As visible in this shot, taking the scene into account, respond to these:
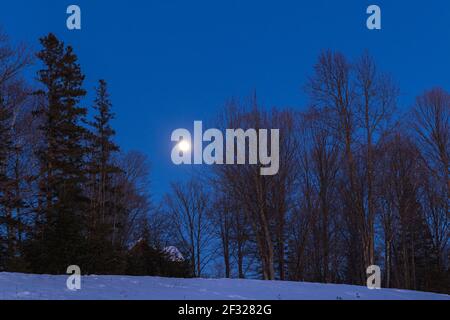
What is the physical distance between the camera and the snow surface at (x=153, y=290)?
10.1 meters

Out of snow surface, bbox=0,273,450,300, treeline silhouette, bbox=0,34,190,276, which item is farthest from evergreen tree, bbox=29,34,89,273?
snow surface, bbox=0,273,450,300

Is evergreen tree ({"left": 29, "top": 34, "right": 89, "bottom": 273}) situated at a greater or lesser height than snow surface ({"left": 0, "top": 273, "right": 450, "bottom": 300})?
greater

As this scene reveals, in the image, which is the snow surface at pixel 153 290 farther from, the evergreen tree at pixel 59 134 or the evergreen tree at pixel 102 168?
the evergreen tree at pixel 102 168

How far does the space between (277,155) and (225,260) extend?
1406 centimetres

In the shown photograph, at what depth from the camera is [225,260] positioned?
3641 cm

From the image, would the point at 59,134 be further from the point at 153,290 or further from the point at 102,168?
the point at 153,290

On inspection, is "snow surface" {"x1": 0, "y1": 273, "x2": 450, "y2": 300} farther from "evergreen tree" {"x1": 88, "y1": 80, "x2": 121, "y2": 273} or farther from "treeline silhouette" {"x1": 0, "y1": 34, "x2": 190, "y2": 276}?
"evergreen tree" {"x1": 88, "y1": 80, "x2": 121, "y2": 273}

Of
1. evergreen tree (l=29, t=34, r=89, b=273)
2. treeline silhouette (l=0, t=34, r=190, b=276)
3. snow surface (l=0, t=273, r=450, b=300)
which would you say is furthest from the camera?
evergreen tree (l=29, t=34, r=89, b=273)

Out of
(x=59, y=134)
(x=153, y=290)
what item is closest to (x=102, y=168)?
(x=59, y=134)

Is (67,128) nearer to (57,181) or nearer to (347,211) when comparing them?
(57,181)

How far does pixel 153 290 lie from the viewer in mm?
11641

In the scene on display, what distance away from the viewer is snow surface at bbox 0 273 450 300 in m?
10.1

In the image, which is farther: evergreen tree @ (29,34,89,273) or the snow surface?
evergreen tree @ (29,34,89,273)

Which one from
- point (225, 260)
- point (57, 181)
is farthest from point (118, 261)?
point (225, 260)
